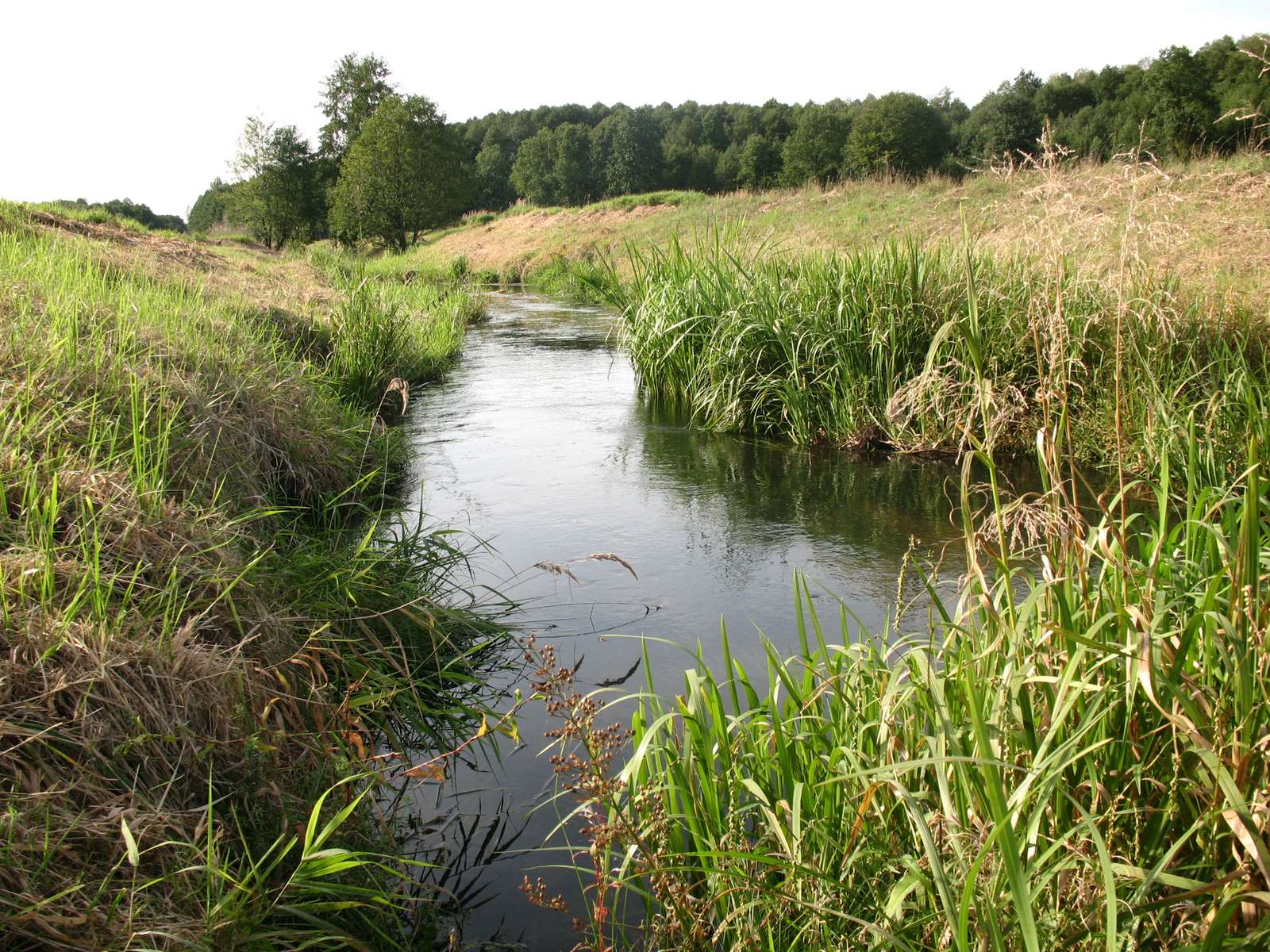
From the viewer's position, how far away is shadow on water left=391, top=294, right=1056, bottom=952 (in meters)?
2.46

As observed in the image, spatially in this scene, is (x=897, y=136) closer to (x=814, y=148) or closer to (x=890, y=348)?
(x=814, y=148)

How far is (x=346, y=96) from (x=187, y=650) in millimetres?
53577

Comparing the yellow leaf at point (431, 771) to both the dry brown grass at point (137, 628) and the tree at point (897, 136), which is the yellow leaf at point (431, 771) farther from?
the tree at point (897, 136)

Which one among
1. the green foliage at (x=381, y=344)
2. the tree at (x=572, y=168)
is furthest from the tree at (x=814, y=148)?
the green foliage at (x=381, y=344)

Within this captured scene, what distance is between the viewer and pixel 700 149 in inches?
2662

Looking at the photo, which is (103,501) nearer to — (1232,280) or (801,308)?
(801,308)

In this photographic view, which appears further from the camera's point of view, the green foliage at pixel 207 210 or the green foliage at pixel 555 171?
the green foliage at pixel 207 210

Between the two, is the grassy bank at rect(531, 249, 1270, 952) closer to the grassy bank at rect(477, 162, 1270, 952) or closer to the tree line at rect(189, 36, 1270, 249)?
the grassy bank at rect(477, 162, 1270, 952)

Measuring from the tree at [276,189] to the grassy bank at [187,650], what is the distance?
42.0 metres

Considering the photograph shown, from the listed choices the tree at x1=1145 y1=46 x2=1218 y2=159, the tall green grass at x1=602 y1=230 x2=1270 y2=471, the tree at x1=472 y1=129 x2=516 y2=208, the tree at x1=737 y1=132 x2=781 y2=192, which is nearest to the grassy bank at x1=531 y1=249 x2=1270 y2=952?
the tall green grass at x1=602 y1=230 x2=1270 y2=471

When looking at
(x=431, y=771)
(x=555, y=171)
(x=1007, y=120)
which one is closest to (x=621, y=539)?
(x=431, y=771)

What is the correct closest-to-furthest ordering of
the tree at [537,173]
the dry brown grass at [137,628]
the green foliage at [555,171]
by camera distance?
the dry brown grass at [137,628], the green foliage at [555,171], the tree at [537,173]

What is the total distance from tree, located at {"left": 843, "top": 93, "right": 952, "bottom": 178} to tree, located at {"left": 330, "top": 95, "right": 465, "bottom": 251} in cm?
1828

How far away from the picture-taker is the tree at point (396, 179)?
119 feet
